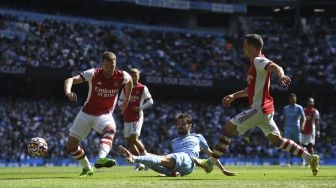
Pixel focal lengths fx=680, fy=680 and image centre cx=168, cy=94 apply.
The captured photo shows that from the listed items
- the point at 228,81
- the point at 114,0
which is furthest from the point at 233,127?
the point at 114,0

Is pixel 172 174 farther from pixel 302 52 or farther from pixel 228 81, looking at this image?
pixel 302 52

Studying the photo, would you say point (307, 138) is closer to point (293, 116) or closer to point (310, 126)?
point (310, 126)

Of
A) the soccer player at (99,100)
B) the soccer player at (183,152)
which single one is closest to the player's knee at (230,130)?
the soccer player at (183,152)

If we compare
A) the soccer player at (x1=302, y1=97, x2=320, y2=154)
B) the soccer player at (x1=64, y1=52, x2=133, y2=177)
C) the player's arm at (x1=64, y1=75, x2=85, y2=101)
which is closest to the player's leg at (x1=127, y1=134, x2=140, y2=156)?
the soccer player at (x1=64, y1=52, x2=133, y2=177)

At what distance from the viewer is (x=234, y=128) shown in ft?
44.7

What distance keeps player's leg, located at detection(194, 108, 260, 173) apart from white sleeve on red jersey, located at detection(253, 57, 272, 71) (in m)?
0.92

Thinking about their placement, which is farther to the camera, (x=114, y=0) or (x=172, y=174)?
(x=114, y=0)

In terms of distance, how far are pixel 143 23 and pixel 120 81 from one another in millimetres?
41487

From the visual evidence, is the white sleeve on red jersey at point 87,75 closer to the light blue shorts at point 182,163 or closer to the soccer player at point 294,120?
the light blue shorts at point 182,163

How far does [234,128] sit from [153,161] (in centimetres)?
237

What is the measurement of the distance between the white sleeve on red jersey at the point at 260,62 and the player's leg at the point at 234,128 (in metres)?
0.92

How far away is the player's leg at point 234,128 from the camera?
13383 mm

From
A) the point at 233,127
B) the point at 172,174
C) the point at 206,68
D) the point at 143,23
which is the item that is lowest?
the point at 172,174

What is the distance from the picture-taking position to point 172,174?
43.8 ft
